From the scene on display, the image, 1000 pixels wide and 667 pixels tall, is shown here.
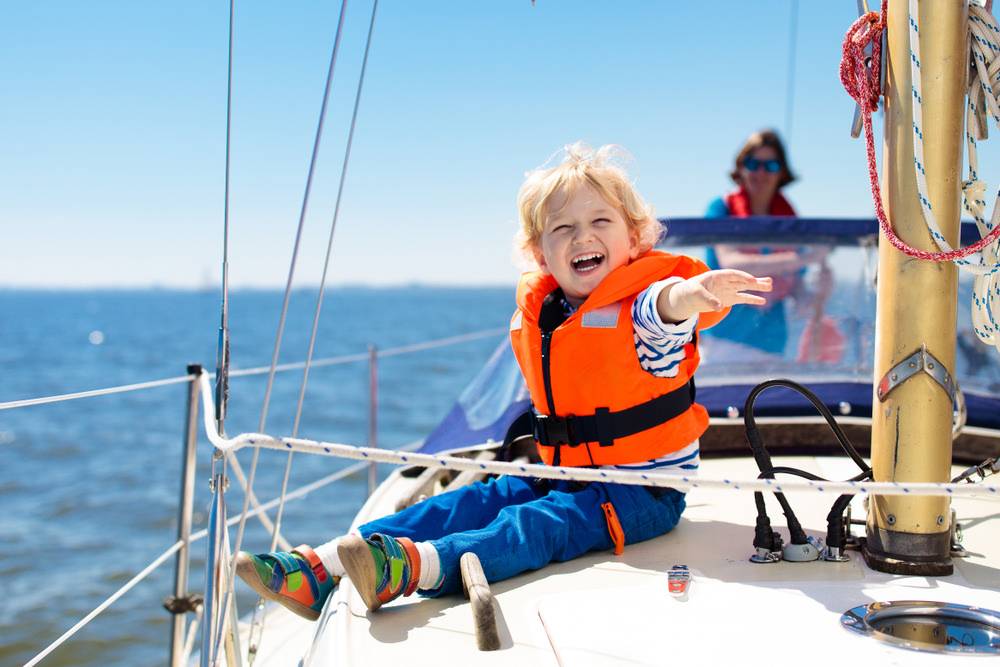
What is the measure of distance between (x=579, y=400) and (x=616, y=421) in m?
0.10

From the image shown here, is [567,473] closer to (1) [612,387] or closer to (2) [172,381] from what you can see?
(1) [612,387]

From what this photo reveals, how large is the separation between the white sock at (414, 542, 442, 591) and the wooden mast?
89 centimetres

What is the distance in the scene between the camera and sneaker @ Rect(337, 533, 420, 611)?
172cm

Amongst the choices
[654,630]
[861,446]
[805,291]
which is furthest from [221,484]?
[805,291]

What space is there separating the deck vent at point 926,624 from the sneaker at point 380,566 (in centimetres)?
79

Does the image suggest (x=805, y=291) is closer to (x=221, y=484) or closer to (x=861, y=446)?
(x=861, y=446)

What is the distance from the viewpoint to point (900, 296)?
6.09 ft

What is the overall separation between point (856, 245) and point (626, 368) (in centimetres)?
172

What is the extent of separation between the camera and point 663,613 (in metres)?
1.70

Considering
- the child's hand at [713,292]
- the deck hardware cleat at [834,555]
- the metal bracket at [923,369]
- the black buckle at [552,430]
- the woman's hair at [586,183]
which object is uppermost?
the woman's hair at [586,183]

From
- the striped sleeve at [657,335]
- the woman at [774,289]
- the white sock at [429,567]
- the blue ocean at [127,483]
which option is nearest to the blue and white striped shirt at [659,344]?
the striped sleeve at [657,335]

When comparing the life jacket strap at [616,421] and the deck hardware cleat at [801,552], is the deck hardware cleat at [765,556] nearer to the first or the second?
the deck hardware cleat at [801,552]

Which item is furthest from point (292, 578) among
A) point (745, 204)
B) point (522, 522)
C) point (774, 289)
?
point (745, 204)

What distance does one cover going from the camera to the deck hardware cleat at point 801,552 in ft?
6.55
